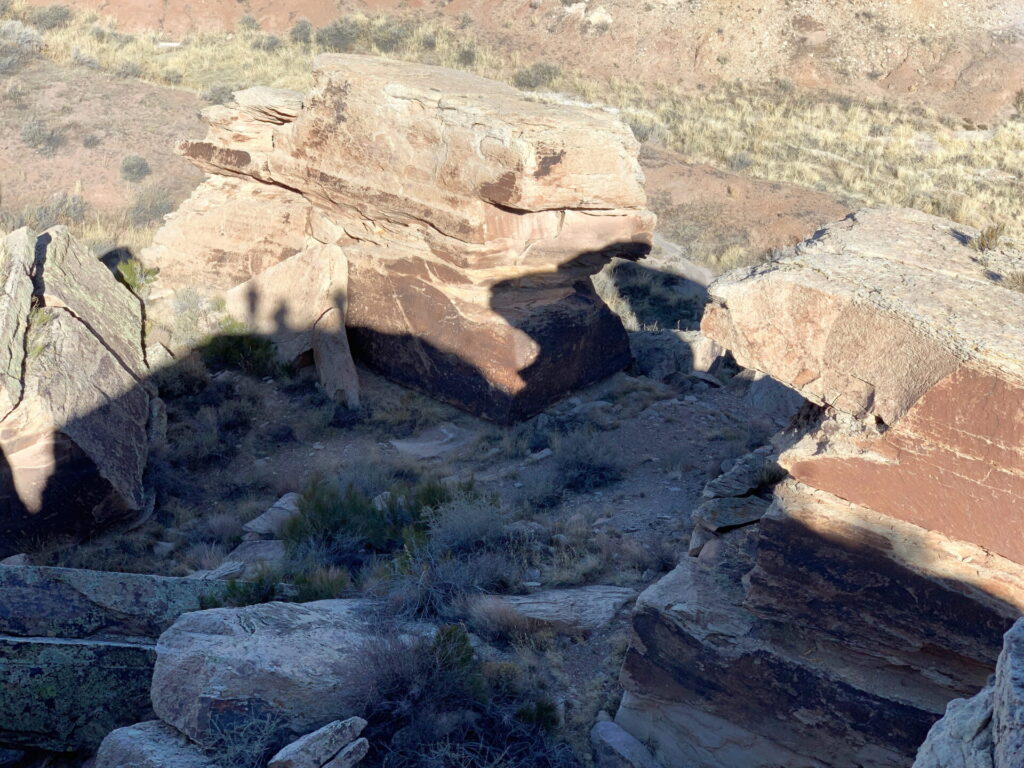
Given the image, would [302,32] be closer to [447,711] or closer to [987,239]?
[987,239]

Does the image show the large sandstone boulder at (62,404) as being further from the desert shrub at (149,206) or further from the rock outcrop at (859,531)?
the desert shrub at (149,206)

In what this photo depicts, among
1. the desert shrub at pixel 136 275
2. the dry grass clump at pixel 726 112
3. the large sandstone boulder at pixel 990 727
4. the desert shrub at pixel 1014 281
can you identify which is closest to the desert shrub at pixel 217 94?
the dry grass clump at pixel 726 112

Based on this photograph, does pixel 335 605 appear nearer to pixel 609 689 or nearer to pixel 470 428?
pixel 609 689

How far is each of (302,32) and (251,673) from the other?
78.6 feet

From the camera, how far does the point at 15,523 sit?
6.52 metres

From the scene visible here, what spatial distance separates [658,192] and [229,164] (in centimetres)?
994

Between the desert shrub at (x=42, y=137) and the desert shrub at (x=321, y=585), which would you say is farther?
the desert shrub at (x=42, y=137)

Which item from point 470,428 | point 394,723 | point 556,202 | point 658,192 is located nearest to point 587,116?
point 556,202

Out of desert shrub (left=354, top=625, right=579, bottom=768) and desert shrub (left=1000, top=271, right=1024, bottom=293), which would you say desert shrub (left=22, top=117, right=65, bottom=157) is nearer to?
desert shrub (left=354, top=625, right=579, bottom=768)

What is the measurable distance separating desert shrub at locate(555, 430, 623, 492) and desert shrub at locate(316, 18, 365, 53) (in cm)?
1831

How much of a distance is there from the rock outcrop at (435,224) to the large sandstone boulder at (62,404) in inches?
67.1

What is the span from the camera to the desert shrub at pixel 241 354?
9.66 metres

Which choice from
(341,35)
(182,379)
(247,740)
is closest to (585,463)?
(182,379)

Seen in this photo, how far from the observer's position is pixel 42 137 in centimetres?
1587
